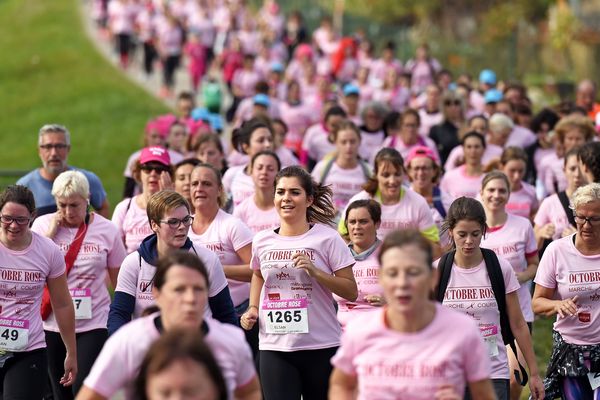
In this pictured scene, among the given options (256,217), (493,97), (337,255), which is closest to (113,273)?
(256,217)

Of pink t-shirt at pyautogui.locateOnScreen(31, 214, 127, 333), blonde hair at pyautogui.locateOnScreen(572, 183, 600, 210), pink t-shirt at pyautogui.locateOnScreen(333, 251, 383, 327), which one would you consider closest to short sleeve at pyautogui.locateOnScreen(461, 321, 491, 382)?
blonde hair at pyautogui.locateOnScreen(572, 183, 600, 210)

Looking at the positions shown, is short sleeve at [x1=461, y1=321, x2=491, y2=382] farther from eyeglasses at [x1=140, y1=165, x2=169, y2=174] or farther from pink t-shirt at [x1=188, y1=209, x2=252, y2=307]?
eyeglasses at [x1=140, y1=165, x2=169, y2=174]

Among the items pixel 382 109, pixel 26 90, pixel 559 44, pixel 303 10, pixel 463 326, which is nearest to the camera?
pixel 463 326

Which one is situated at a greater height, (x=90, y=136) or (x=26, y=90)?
(x=26, y=90)

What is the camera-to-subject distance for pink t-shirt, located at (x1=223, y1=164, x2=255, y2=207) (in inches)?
497

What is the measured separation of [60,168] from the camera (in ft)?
37.9

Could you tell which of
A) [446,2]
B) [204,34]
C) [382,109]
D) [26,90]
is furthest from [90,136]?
[446,2]

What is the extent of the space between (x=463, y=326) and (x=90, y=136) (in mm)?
26662

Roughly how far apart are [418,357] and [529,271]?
4649 millimetres

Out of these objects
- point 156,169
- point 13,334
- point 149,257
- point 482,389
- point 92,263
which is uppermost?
point 156,169

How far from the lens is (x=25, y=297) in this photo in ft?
29.9

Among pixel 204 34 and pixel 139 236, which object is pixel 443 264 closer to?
pixel 139 236

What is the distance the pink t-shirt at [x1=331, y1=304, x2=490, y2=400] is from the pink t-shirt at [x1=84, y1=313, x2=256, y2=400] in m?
0.51

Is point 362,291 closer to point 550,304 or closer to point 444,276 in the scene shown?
point 444,276
